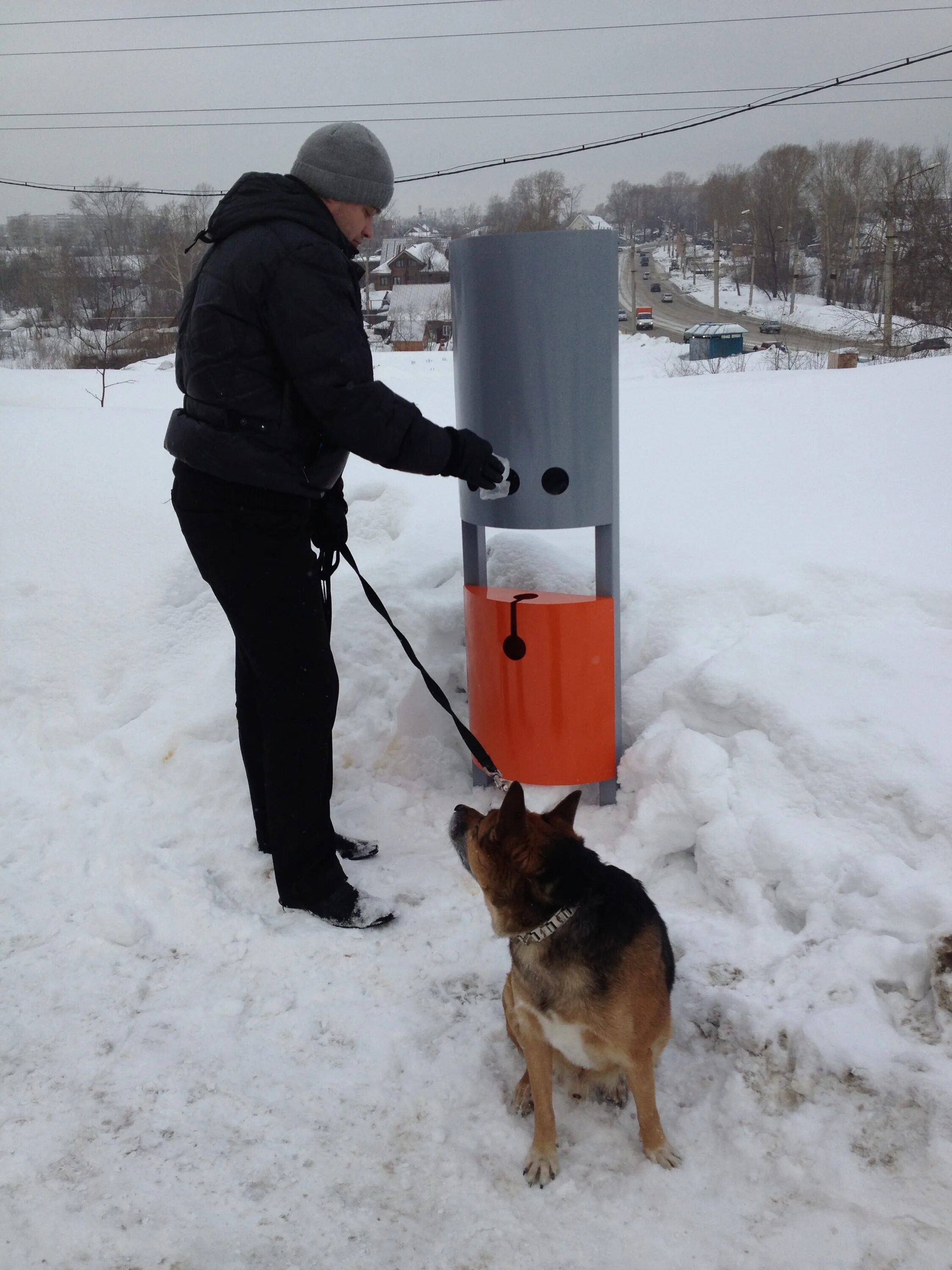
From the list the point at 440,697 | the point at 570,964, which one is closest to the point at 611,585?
the point at 440,697

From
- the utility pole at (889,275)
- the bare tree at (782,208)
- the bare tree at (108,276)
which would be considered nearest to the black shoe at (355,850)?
the bare tree at (108,276)

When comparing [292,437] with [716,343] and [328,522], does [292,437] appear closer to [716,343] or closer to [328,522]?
[328,522]

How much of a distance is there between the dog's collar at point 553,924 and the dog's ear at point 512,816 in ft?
0.64

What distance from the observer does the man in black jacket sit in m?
2.32

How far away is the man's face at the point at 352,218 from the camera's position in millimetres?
2492

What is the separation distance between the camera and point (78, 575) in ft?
14.3

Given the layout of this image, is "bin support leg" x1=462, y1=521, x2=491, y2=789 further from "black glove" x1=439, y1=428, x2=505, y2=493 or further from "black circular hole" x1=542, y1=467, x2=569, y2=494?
"black glove" x1=439, y1=428, x2=505, y2=493

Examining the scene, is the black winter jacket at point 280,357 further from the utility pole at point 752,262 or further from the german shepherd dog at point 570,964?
the utility pole at point 752,262

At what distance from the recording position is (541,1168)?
1991 mm

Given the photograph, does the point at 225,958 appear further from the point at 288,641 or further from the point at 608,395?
the point at 608,395

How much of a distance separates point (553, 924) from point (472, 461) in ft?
4.40

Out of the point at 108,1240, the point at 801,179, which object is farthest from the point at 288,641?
the point at 801,179

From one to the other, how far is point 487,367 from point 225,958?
2007 mm

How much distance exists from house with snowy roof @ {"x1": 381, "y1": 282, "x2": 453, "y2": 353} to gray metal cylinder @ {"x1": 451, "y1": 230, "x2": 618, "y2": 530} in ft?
84.6
